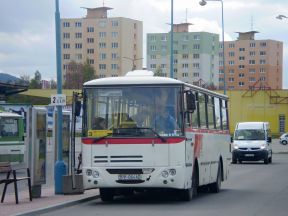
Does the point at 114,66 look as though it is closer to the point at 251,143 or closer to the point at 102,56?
the point at 102,56

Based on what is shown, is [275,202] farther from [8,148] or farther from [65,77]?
[65,77]

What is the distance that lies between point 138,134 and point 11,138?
644 inches

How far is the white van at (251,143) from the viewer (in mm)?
44031

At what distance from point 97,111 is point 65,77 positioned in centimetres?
13060

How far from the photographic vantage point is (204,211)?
17.4 m

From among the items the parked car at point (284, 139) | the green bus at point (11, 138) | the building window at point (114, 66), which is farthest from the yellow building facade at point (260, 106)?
the building window at point (114, 66)

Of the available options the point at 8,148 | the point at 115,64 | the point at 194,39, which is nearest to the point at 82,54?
the point at 115,64

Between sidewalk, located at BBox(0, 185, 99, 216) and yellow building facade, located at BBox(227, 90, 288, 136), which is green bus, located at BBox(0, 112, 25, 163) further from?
yellow building facade, located at BBox(227, 90, 288, 136)

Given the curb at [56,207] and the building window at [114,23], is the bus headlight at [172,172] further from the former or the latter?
the building window at [114,23]

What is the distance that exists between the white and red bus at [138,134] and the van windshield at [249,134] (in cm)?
2570

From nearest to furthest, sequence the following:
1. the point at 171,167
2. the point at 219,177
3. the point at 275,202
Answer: the point at 171,167
the point at 275,202
the point at 219,177

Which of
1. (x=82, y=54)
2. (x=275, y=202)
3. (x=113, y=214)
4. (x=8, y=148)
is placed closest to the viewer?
(x=113, y=214)

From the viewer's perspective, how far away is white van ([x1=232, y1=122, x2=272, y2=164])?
4403 centimetres

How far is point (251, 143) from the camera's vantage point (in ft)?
145
